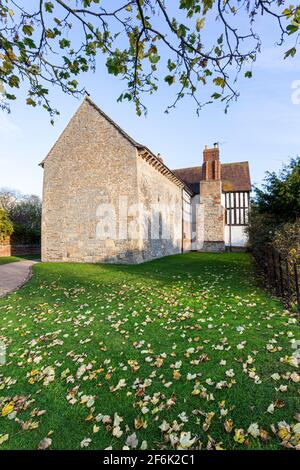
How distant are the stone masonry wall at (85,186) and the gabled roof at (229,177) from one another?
1468 cm

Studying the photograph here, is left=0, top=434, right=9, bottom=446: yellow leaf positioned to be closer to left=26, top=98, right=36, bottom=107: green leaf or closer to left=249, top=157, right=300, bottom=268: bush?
left=26, top=98, right=36, bottom=107: green leaf

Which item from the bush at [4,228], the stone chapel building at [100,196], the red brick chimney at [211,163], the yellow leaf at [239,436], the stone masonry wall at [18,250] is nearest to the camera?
the yellow leaf at [239,436]

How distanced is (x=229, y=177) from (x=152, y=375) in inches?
1057

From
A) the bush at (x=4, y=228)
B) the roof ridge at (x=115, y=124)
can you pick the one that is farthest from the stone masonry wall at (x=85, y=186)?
the bush at (x=4, y=228)

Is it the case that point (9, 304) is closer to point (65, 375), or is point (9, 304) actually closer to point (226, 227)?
point (65, 375)

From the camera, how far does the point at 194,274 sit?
32.9 feet

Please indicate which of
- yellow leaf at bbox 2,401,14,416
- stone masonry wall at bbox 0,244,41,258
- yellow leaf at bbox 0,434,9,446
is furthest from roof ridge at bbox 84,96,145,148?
yellow leaf at bbox 0,434,9,446

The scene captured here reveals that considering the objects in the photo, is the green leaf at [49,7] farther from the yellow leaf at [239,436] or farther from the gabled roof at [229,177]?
the gabled roof at [229,177]

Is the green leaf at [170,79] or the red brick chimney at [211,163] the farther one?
the red brick chimney at [211,163]

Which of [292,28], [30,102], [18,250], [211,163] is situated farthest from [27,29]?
[211,163]

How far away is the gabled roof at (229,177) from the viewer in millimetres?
26125

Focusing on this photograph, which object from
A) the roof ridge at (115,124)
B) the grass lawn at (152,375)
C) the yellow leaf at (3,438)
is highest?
the roof ridge at (115,124)
